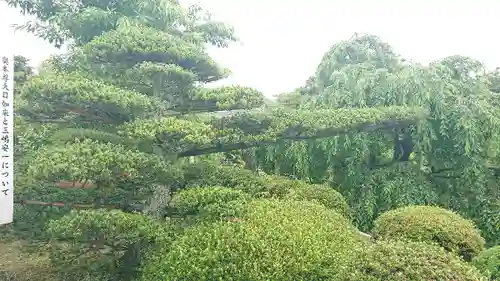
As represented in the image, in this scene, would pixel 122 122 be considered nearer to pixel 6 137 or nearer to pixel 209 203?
pixel 209 203

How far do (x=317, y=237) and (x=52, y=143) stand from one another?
312 centimetres

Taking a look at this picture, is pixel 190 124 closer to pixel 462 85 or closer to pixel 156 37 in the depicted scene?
pixel 156 37

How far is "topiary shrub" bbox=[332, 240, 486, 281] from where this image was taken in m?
3.31

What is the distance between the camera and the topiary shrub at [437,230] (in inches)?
201

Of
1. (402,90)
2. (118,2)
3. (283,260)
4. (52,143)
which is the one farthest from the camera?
(402,90)

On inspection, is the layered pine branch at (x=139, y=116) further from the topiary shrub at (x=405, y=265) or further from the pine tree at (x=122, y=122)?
the topiary shrub at (x=405, y=265)

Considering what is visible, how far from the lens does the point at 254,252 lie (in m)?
3.94

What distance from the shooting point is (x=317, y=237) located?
443 centimetres

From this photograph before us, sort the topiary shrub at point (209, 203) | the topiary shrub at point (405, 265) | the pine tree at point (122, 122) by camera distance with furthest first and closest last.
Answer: the topiary shrub at point (209, 203) < the pine tree at point (122, 122) < the topiary shrub at point (405, 265)

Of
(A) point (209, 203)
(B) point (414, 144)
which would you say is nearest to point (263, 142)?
(A) point (209, 203)

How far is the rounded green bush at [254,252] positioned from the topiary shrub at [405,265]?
40cm

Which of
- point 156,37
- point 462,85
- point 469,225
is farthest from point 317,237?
point 462,85

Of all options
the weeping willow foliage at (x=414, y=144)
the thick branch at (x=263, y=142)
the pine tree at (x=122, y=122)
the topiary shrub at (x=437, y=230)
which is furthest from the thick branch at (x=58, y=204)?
the weeping willow foliage at (x=414, y=144)

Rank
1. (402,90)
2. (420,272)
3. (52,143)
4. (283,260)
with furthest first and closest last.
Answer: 1. (402,90)
2. (52,143)
3. (283,260)
4. (420,272)
